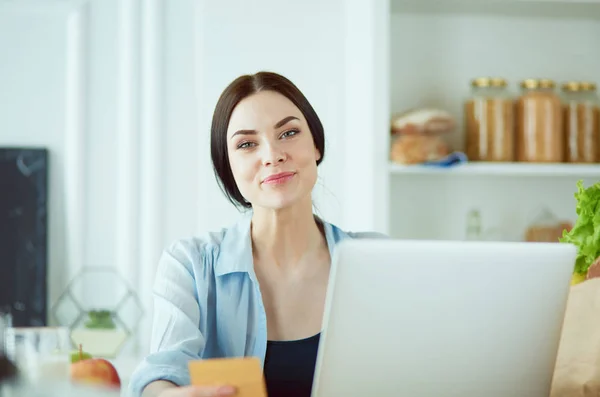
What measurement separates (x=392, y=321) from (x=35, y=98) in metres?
1.98

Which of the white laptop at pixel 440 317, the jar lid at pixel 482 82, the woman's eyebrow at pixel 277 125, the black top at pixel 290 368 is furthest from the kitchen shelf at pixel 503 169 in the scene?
the white laptop at pixel 440 317

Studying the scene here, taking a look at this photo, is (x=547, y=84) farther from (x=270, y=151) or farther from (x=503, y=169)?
(x=270, y=151)

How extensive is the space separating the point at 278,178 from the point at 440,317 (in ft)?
2.40

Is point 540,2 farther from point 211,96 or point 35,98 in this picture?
point 35,98

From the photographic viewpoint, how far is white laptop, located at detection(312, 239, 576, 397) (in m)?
0.91

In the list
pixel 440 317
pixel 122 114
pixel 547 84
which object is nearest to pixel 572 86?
pixel 547 84

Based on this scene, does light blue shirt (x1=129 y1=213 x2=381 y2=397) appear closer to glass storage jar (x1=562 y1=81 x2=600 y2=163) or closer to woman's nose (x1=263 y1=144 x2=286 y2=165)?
woman's nose (x1=263 y1=144 x2=286 y2=165)

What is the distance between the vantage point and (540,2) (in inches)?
101

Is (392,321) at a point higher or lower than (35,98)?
lower

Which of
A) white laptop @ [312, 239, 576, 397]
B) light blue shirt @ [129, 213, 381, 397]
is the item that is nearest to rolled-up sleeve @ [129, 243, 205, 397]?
light blue shirt @ [129, 213, 381, 397]

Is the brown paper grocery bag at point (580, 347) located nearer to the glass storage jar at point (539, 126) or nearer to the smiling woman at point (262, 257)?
the smiling woman at point (262, 257)

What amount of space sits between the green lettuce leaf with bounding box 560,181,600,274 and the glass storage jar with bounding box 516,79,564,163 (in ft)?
4.30

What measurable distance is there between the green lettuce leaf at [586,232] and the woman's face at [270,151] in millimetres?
562

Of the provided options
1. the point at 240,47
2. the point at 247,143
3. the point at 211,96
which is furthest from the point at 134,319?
the point at 247,143
